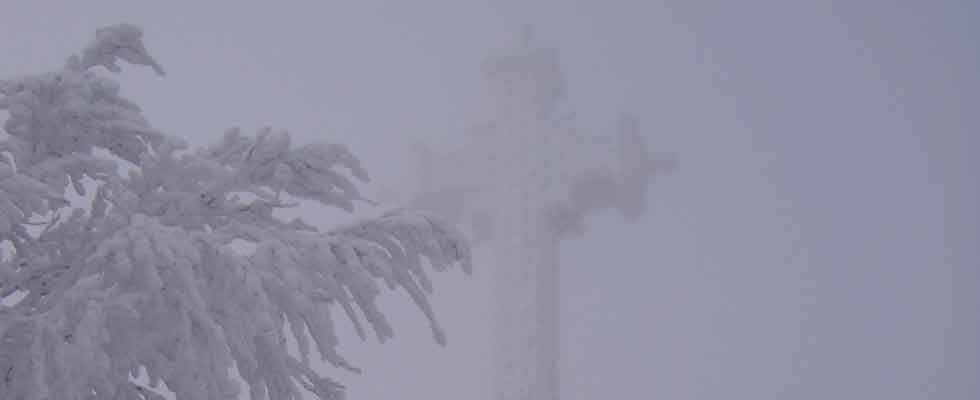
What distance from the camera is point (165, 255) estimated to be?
2482mm

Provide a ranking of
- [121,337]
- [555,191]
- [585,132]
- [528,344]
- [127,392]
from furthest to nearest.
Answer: [585,132], [555,191], [528,344], [127,392], [121,337]

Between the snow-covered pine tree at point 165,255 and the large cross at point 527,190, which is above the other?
the large cross at point 527,190

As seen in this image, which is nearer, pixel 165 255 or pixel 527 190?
pixel 165 255

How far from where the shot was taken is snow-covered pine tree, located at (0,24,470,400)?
2.57 m

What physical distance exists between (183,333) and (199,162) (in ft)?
1.96

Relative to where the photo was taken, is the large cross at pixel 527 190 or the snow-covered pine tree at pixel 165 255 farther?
the large cross at pixel 527 190

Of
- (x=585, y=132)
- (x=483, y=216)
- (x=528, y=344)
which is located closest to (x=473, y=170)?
(x=483, y=216)

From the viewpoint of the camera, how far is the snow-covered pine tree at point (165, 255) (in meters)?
2.57

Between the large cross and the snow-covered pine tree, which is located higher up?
the large cross

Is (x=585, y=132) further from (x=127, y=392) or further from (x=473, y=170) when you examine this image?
(x=127, y=392)

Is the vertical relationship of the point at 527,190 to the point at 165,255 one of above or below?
above

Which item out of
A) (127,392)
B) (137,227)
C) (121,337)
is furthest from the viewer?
(127,392)

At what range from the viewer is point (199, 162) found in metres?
2.98

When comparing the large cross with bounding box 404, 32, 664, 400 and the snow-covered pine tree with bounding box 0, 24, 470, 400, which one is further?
the large cross with bounding box 404, 32, 664, 400
